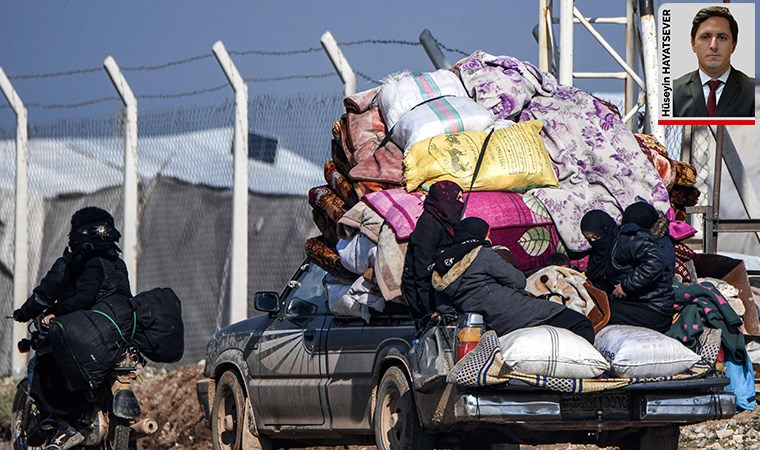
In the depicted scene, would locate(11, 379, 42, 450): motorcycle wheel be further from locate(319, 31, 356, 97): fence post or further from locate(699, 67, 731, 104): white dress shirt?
locate(699, 67, 731, 104): white dress shirt

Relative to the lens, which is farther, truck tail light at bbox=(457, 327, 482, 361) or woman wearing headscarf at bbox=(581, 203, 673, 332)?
woman wearing headscarf at bbox=(581, 203, 673, 332)

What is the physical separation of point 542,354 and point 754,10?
6231 mm

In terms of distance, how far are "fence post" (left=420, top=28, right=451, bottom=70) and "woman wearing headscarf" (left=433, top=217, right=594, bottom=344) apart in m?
5.94

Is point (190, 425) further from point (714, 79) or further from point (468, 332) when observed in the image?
point (468, 332)

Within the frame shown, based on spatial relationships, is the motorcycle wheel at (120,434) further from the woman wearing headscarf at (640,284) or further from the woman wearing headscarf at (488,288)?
the woman wearing headscarf at (640,284)

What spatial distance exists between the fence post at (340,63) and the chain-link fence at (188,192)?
2.49 ft

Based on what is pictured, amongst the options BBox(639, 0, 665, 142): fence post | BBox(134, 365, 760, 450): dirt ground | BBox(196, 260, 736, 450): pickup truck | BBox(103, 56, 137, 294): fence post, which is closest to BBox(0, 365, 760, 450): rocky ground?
BBox(134, 365, 760, 450): dirt ground

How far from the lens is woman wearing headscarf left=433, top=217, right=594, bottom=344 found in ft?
26.9

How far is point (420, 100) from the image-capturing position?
10.0 metres

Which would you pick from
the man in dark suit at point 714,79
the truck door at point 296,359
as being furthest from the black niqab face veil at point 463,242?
the man in dark suit at point 714,79

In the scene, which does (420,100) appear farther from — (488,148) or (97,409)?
(97,409)

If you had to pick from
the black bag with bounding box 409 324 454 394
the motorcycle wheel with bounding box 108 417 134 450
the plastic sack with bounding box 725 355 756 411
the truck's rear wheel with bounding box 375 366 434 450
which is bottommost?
the motorcycle wheel with bounding box 108 417 134 450

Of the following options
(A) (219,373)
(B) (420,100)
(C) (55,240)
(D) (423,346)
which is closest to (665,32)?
(B) (420,100)

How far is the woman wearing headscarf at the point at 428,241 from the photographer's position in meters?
8.67
